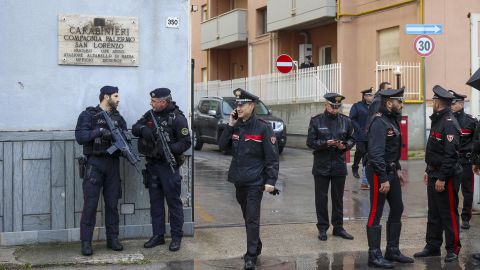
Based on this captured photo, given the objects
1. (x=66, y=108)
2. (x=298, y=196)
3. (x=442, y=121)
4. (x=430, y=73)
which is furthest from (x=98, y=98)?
(x=430, y=73)

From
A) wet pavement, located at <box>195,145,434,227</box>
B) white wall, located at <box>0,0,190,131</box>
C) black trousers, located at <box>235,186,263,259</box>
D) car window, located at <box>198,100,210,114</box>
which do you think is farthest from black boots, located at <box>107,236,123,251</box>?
car window, located at <box>198,100,210,114</box>

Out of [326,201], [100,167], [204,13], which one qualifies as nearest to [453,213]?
[326,201]

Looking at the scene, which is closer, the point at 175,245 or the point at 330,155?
the point at 175,245

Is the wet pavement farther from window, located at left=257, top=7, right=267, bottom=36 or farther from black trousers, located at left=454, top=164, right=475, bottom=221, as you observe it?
window, located at left=257, top=7, right=267, bottom=36

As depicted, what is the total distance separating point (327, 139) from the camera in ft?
27.3

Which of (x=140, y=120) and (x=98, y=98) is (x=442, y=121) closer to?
(x=140, y=120)

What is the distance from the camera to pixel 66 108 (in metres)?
7.86

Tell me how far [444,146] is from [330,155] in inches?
64.2

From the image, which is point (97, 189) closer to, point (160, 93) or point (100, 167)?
point (100, 167)

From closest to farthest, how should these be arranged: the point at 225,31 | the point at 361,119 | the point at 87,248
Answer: the point at 87,248
the point at 361,119
the point at 225,31

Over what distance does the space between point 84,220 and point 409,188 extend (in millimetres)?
7169

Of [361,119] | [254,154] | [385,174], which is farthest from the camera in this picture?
[361,119]

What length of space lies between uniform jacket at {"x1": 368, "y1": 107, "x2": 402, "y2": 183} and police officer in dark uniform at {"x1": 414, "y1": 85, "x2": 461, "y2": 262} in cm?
46

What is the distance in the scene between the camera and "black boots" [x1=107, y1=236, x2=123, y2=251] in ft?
24.6
